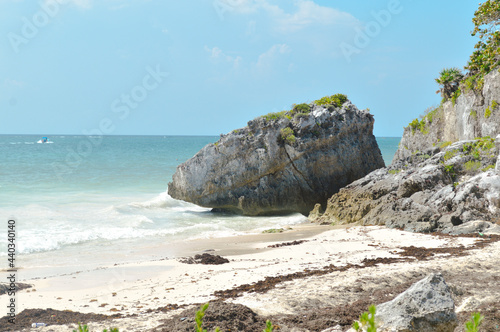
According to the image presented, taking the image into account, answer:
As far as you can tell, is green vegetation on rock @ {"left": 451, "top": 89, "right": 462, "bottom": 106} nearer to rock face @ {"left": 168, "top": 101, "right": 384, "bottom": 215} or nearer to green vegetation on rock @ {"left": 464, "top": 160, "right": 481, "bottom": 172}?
rock face @ {"left": 168, "top": 101, "right": 384, "bottom": 215}

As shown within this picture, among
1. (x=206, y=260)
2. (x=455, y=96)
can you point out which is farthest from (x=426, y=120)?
(x=206, y=260)

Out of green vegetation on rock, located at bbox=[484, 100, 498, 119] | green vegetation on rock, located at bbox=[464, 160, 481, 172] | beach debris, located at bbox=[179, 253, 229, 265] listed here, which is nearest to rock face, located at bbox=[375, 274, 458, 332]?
beach debris, located at bbox=[179, 253, 229, 265]

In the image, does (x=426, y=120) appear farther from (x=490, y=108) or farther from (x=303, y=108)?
(x=303, y=108)

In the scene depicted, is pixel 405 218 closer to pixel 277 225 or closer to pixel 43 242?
pixel 277 225

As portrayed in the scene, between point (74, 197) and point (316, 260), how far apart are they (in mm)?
19086

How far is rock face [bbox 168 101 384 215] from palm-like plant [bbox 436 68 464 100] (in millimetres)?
5554

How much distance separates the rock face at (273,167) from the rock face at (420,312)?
16320mm

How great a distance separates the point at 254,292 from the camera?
708 cm

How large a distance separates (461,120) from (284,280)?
1600 cm

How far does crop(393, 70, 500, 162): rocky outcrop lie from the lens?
18141 mm

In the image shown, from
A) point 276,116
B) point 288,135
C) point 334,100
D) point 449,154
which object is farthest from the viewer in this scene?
point 334,100

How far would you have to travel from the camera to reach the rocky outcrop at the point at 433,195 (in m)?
12.8

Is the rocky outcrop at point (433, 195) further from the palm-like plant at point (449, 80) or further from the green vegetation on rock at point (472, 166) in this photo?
the palm-like plant at point (449, 80)

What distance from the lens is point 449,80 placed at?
849 inches
